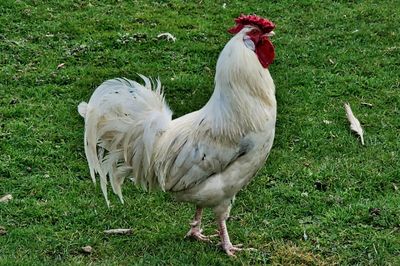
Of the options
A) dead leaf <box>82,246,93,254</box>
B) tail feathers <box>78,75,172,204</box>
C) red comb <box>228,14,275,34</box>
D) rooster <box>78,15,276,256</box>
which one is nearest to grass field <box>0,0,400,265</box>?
dead leaf <box>82,246,93,254</box>

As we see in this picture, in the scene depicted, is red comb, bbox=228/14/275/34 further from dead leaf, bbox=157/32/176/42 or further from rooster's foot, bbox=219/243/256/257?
dead leaf, bbox=157/32/176/42

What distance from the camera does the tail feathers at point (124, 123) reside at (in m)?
5.10

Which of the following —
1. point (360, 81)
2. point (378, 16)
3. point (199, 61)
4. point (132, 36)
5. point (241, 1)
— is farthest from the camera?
point (241, 1)

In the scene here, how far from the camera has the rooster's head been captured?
4902mm

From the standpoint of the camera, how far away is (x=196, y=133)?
5137mm

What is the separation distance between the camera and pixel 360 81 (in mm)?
8633

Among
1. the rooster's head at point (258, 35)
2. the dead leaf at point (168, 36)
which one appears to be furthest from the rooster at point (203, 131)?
the dead leaf at point (168, 36)

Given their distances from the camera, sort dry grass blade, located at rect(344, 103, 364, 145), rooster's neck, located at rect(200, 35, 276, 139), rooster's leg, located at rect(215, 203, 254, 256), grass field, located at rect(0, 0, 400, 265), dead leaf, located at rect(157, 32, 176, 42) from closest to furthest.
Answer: rooster's neck, located at rect(200, 35, 276, 139) < rooster's leg, located at rect(215, 203, 254, 256) < grass field, located at rect(0, 0, 400, 265) < dry grass blade, located at rect(344, 103, 364, 145) < dead leaf, located at rect(157, 32, 176, 42)

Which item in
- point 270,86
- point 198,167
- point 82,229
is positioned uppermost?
point 270,86

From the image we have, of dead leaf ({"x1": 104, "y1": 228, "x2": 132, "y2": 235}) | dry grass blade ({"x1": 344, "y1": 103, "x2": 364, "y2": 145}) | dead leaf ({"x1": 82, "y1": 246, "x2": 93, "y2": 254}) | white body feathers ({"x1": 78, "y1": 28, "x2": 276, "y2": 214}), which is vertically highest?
white body feathers ({"x1": 78, "y1": 28, "x2": 276, "y2": 214})

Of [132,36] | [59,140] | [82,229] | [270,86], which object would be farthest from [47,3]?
[270,86]

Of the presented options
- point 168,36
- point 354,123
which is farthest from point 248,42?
point 168,36

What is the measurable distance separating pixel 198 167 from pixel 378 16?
22.6ft

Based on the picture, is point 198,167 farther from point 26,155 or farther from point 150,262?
point 26,155
